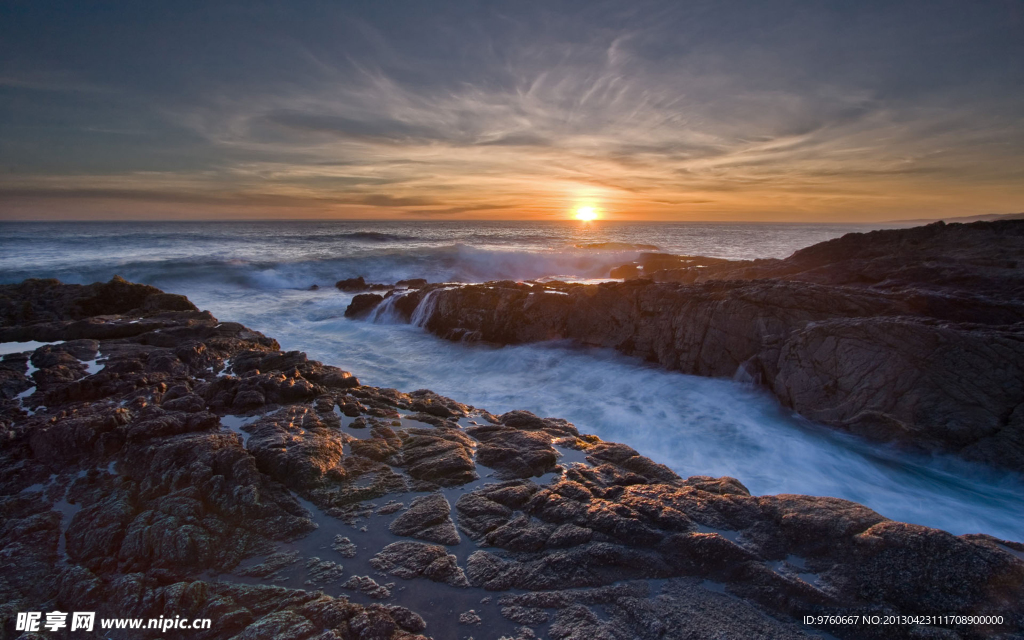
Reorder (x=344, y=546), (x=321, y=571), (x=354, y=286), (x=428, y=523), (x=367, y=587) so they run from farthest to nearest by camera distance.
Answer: (x=354, y=286)
(x=428, y=523)
(x=344, y=546)
(x=321, y=571)
(x=367, y=587)

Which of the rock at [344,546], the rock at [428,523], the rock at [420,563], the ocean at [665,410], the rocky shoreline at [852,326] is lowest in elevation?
the ocean at [665,410]

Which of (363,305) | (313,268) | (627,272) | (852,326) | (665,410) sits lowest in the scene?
(665,410)

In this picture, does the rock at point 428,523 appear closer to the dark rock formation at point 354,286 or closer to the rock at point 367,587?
the rock at point 367,587

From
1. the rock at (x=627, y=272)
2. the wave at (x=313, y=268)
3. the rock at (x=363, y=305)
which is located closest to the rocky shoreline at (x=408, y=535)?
the rock at (x=363, y=305)

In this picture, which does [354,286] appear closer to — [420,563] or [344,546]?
[344,546]

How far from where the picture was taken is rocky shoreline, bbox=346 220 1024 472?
6953 millimetres

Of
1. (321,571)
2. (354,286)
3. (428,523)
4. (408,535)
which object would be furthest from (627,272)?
(321,571)

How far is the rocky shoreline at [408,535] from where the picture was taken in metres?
3.29

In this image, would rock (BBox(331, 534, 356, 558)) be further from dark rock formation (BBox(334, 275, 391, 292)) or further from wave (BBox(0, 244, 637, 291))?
wave (BBox(0, 244, 637, 291))

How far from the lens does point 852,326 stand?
8180 mm

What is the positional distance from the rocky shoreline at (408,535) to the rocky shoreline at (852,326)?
3.97 m

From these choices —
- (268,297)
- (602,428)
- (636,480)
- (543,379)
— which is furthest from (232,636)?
(268,297)

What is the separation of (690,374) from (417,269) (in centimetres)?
2830

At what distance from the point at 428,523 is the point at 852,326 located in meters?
8.14
